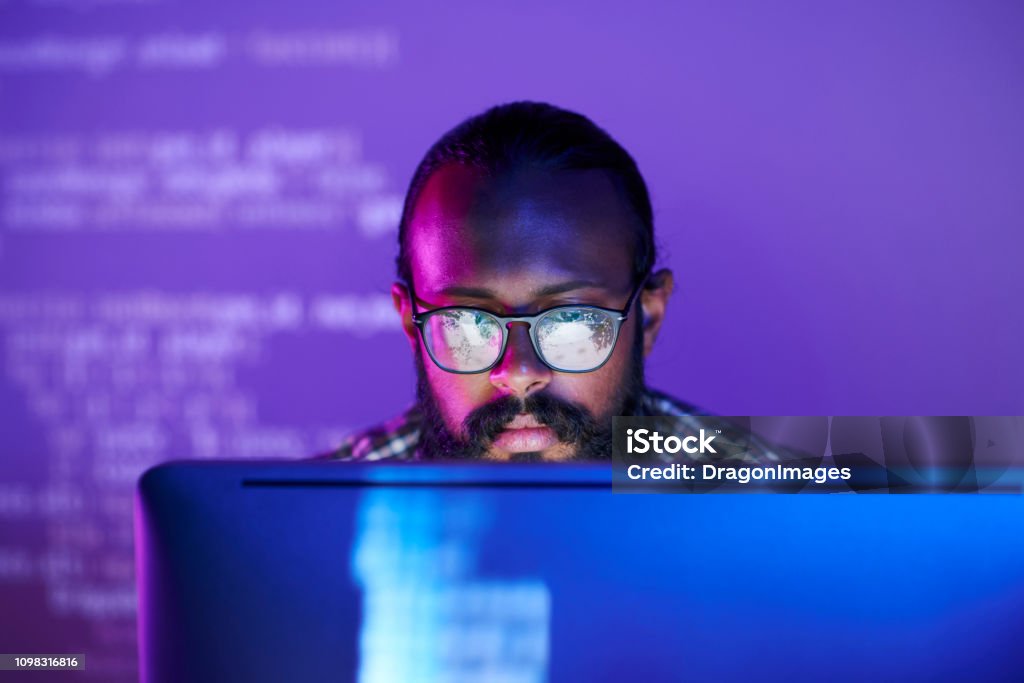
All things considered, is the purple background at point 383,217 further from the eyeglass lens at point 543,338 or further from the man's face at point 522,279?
the eyeglass lens at point 543,338

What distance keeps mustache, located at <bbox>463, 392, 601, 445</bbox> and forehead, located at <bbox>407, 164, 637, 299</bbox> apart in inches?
7.5

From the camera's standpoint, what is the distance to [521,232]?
1424mm

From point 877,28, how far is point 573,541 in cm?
214

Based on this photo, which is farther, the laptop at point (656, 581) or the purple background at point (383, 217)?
the purple background at point (383, 217)

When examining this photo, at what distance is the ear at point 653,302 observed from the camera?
1.61 metres

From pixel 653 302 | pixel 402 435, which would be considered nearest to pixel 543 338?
pixel 653 302

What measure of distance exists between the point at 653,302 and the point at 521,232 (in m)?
0.36

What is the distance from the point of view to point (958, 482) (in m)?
0.52

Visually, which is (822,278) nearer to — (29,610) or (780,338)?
(780,338)

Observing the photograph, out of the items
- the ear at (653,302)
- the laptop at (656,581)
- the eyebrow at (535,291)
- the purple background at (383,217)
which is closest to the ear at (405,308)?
the eyebrow at (535,291)

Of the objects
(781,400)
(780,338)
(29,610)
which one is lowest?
(29,610)

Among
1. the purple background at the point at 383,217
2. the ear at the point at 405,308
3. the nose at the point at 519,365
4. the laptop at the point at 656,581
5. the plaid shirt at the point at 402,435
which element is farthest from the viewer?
the purple background at the point at 383,217

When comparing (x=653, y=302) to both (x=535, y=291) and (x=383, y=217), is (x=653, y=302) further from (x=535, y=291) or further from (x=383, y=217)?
(x=383, y=217)

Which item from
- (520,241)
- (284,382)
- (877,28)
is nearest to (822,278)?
(877,28)
